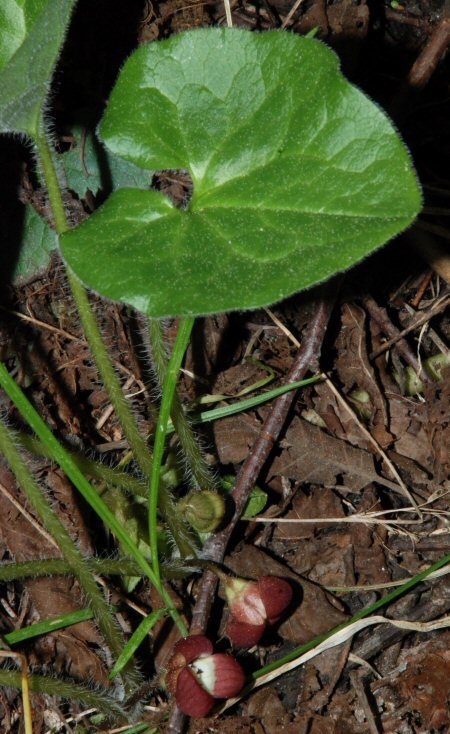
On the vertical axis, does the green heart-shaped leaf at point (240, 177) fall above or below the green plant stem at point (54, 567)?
above

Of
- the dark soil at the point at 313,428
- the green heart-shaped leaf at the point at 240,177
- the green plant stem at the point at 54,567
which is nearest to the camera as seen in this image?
the green heart-shaped leaf at the point at 240,177

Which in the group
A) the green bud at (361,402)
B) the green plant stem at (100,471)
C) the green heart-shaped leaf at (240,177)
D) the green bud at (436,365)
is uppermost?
the green heart-shaped leaf at (240,177)

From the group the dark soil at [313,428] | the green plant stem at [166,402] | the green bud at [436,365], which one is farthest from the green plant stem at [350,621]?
the green bud at [436,365]

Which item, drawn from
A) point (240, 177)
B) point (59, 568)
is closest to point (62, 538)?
point (59, 568)

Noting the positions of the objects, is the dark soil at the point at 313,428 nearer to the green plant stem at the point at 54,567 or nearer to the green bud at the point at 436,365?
the green bud at the point at 436,365

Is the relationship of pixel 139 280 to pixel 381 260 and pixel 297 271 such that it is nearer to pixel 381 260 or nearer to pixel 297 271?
pixel 297 271

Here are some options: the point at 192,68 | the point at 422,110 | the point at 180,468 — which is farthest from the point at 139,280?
the point at 422,110

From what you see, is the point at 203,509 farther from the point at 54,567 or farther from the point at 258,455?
the point at 54,567
